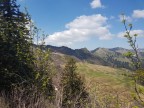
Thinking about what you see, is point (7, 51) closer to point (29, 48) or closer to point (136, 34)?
point (29, 48)

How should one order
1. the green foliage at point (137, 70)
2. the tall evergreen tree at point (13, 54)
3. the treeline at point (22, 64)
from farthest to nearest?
the tall evergreen tree at point (13, 54) < the treeline at point (22, 64) < the green foliage at point (137, 70)

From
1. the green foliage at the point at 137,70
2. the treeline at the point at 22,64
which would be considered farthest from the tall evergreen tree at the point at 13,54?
the green foliage at the point at 137,70

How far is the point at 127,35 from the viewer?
214 inches

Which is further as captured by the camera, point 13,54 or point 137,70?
point 13,54

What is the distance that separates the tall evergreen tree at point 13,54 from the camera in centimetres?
2613

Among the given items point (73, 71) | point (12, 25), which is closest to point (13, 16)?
point (12, 25)

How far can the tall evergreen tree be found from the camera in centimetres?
2613

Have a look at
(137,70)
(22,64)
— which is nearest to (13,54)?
(22,64)

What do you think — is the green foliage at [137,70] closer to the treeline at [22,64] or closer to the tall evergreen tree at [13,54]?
the treeline at [22,64]

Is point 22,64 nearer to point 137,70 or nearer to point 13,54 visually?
point 13,54

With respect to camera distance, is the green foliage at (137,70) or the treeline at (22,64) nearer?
the green foliage at (137,70)

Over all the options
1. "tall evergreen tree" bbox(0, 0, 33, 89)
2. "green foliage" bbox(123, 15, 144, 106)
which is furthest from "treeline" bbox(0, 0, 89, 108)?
"green foliage" bbox(123, 15, 144, 106)

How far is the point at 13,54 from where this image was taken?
30.4 meters

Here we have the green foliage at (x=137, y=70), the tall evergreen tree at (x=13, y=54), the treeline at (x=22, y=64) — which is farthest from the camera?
the tall evergreen tree at (x=13, y=54)
